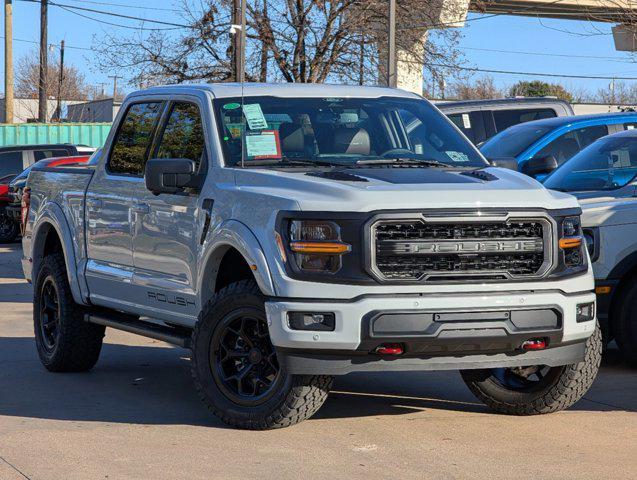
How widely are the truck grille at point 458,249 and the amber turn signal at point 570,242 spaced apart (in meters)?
0.14

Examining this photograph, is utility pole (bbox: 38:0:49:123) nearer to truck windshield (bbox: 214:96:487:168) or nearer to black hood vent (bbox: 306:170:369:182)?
truck windshield (bbox: 214:96:487:168)

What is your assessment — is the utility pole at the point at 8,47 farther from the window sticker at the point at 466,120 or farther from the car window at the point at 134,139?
the car window at the point at 134,139

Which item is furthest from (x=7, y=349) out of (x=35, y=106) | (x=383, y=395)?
(x=35, y=106)

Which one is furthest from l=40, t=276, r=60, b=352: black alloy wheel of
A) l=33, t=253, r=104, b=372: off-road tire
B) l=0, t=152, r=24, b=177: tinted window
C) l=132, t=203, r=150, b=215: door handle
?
l=0, t=152, r=24, b=177: tinted window

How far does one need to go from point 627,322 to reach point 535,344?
7.68 feet

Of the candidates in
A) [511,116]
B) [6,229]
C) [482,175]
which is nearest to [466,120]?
[511,116]

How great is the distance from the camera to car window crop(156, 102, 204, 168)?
25.2 feet

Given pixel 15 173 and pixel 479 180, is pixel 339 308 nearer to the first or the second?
pixel 479 180

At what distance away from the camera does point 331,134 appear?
7633 mm

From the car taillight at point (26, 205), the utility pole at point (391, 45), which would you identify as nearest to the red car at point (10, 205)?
the utility pole at point (391, 45)

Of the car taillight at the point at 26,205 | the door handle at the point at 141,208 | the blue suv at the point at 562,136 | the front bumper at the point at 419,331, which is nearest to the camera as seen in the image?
the front bumper at the point at 419,331

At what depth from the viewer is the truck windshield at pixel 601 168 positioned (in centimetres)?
995

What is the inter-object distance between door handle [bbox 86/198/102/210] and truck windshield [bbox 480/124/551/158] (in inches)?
266

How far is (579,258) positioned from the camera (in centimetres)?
681
